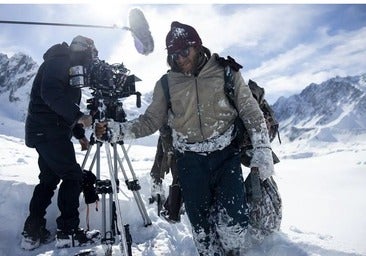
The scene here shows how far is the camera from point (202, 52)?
3.79 metres

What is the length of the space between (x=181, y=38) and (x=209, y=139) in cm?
100

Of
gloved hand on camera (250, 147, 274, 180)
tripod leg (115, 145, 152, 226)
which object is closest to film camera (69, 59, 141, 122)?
tripod leg (115, 145, 152, 226)

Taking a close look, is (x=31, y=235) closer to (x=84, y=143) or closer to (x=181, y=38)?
(x=84, y=143)

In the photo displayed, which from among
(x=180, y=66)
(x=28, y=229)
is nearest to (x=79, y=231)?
(x=28, y=229)

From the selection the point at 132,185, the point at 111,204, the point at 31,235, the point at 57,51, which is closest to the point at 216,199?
the point at 111,204

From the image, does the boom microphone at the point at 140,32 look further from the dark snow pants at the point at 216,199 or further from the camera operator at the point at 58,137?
the dark snow pants at the point at 216,199

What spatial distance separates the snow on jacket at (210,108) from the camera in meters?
3.59

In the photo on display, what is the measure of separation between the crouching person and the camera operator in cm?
124

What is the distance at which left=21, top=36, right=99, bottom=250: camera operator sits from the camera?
15.1ft

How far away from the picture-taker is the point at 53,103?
4.48m

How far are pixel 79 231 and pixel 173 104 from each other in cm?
218

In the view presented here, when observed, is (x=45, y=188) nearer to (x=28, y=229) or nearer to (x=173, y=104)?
(x=28, y=229)

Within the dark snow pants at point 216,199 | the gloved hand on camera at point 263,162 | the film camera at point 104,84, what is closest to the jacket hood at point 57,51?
the film camera at point 104,84

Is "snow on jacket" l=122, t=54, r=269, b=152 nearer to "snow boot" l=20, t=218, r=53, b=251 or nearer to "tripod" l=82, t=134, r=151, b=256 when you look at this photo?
"tripod" l=82, t=134, r=151, b=256
